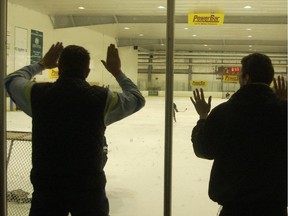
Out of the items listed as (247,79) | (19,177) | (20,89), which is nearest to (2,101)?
(20,89)

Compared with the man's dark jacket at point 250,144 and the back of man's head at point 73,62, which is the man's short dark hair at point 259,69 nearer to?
the man's dark jacket at point 250,144

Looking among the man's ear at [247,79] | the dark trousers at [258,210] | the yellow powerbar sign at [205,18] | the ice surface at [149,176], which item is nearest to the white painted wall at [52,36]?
the ice surface at [149,176]

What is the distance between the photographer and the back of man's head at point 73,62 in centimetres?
132

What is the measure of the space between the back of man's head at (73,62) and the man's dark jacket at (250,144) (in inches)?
19.3

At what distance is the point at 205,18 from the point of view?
9.61 metres

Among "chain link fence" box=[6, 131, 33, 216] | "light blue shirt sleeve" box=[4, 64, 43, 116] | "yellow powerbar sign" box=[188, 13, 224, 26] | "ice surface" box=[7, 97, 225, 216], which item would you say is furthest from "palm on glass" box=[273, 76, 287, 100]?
"yellow powerbar sign" box=[188, 13, 224, 26]

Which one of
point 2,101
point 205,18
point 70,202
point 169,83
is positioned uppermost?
point 205,18

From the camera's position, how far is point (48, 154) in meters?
1.34

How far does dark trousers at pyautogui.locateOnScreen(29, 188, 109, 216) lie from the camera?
1.33m

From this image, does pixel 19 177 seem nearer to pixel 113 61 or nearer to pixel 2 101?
pixel 2 101

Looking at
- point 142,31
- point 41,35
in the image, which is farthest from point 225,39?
point 41,35

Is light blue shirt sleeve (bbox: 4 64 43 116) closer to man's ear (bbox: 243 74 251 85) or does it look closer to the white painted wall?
man's ear (bbox: 243 74 251 85)

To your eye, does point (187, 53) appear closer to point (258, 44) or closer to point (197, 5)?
point (258, 44)

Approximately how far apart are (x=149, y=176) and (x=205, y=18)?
6731 millimetres
